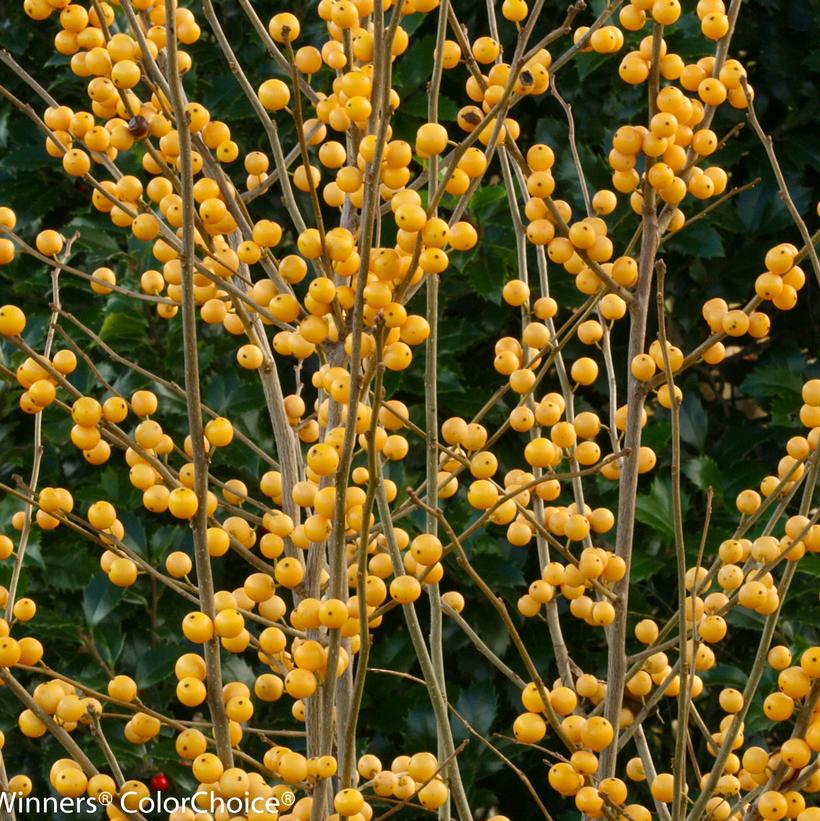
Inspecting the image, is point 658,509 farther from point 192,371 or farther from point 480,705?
point 192,371

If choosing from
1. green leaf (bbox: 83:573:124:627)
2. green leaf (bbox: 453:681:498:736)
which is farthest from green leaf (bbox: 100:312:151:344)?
green leaf (bbox: 453:681:498:736)

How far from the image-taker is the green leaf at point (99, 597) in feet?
4.08

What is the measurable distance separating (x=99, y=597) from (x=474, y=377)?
57 cm

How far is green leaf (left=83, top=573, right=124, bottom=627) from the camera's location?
1.24 m

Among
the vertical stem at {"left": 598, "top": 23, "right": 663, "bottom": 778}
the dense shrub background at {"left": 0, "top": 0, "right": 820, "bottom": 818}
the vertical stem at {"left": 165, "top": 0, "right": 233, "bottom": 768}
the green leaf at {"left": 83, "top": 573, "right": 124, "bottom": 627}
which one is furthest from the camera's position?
the dense shrub background at {"left": 0, "top": 0, "right": 820, "bottom": 818}

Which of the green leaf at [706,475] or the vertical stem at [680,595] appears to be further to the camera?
the green leaf at [706,475]

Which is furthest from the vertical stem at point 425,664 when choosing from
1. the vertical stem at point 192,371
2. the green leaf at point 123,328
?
the green leaf at point 123,328

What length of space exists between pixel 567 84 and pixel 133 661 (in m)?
0.92

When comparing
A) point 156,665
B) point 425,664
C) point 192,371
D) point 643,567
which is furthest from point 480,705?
point 192,371

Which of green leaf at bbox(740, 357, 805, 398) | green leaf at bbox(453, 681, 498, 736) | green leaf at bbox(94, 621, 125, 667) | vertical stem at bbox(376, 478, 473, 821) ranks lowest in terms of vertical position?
green leaf at bbox(453, 681, 498, 736)

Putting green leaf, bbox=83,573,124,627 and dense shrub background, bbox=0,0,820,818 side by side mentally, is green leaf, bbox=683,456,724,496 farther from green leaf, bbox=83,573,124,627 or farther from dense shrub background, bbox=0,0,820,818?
green leaf, bbox=83,573,124,627

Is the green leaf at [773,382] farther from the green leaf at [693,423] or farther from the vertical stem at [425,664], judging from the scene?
the vertical stem at [425,664]

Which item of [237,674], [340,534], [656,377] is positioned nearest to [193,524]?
[340,534]

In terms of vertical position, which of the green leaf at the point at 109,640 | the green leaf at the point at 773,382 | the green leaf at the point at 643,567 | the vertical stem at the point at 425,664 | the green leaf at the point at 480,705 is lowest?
the green leaf at the point at 480,705
